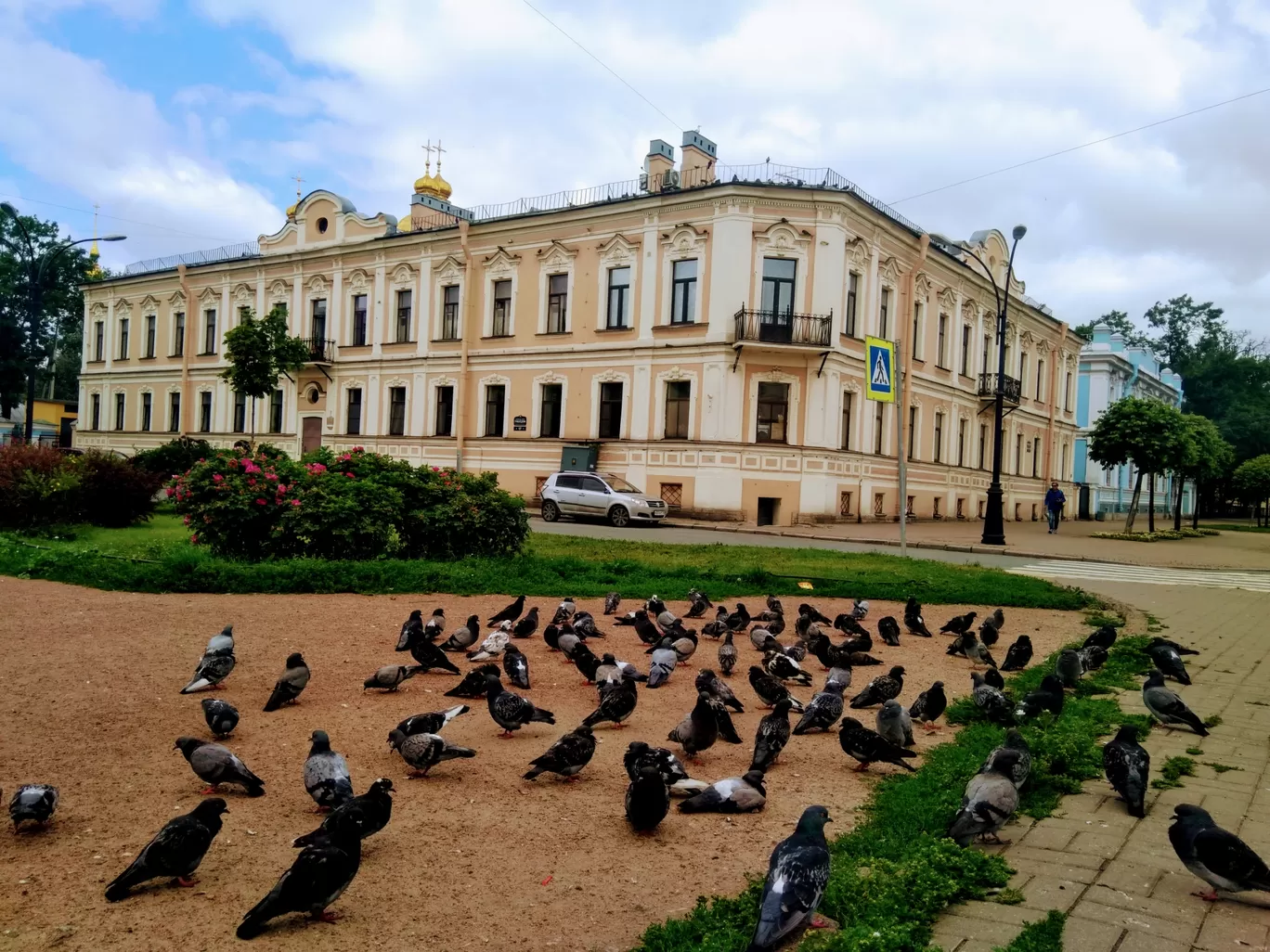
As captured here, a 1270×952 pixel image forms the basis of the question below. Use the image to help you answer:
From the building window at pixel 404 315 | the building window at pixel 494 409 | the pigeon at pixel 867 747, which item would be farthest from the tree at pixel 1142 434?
the pigeon at pixel 867 747

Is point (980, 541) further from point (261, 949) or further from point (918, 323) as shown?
point (261, 949)

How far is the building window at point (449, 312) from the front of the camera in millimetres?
35875

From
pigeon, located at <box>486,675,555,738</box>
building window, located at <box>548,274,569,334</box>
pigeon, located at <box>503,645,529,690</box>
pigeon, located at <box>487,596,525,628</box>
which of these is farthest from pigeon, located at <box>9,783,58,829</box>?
building window, located at <box>548,274,569,334</box>

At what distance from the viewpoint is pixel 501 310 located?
→ 34969 mm

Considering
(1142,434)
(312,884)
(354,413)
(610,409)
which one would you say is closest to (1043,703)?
(312,884)

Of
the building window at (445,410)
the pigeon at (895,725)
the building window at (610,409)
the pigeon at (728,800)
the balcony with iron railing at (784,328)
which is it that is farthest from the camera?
the building window at (445,410)

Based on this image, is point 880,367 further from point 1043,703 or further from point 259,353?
point 259,353

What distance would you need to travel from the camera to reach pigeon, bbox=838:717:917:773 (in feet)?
17.6

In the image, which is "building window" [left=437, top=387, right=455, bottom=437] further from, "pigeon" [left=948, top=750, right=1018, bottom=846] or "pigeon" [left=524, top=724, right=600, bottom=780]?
"pigeon" [left=948, top=750, right=1018, bottom=846]

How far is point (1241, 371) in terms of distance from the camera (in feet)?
246

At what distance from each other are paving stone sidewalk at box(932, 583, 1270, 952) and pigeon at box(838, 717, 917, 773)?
89cm

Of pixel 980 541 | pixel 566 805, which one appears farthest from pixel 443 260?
pixel 566 805

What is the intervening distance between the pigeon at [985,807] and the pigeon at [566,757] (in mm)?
1948

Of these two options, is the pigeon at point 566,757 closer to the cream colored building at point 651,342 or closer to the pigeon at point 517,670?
the pigeon at point 517,670
